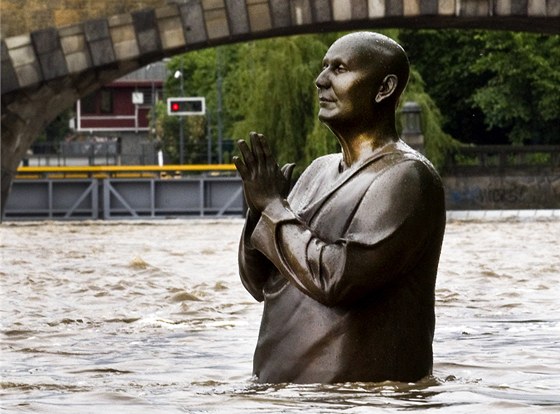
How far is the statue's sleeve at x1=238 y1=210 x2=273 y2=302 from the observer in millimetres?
5496

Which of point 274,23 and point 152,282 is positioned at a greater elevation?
point 274,23

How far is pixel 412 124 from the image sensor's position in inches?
1743

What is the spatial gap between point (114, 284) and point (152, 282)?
18.8 inches

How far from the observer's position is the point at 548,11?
29297 mm

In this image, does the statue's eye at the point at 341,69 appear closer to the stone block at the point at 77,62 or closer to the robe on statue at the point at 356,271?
the robe on statue at the point at 356,271

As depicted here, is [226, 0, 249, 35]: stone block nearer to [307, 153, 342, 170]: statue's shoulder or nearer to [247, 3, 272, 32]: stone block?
[247, 3, 272, 32]: stone block

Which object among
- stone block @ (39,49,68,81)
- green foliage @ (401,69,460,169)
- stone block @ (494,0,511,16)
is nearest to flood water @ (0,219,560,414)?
stone block @ (494,0,511,16)

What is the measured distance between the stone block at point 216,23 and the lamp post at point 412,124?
1455 centimetres

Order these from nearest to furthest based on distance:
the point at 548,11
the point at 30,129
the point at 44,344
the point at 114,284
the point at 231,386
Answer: the point at 231,386
the point at 44,344
the point at 114,284
the point at 548,11
the point at 30,129

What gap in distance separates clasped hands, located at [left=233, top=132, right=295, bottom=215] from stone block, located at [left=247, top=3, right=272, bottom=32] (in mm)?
24489

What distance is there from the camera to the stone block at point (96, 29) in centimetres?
2980

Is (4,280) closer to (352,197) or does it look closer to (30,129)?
(352,197)

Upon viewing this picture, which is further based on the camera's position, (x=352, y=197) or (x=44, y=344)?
(x=44, y=344)

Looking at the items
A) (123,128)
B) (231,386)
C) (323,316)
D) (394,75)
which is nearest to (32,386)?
(231,386)
